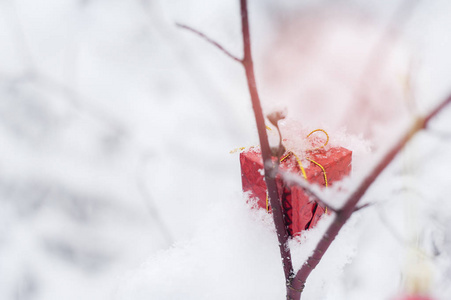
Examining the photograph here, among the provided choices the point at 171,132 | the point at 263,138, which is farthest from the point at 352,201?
the point at 171,132

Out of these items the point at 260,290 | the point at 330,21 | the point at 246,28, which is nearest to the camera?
the point at 246,28

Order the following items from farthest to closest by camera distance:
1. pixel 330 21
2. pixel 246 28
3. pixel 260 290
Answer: pixel 330 21 → pixel 260 290 → pixel 246 28

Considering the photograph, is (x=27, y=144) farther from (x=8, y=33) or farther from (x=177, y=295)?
(x=177, y=295)

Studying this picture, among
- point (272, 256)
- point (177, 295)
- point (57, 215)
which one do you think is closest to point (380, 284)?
point (272, 256)

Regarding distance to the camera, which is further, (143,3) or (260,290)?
(143,3)

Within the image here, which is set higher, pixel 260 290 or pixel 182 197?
pixel 182 197

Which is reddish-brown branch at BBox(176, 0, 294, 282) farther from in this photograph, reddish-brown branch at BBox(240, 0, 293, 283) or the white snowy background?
the white snowy background

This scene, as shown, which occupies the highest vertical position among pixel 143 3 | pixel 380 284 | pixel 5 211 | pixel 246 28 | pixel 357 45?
pixel 143 3

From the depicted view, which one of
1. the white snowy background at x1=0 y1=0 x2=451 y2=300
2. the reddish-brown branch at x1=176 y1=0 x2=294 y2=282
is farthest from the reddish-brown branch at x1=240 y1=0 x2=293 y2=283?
the white snowy background at x1=0 y1=0 x2=451 y2=300

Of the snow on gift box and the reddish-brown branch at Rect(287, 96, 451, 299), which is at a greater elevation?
the snow on gift box
